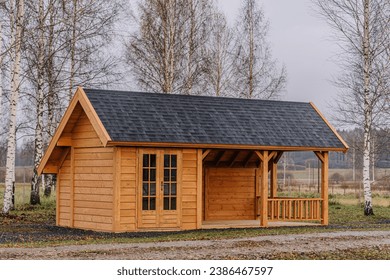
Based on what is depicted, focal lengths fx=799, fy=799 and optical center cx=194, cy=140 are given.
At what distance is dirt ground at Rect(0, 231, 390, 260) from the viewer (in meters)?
15.6

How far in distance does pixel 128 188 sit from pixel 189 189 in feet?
6.22

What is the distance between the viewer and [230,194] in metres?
26.4

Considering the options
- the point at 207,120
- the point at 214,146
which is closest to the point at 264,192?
the point at 214,146

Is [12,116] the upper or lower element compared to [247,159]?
upper

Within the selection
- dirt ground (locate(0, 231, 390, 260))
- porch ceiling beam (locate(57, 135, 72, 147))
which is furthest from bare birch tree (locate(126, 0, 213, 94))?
dirt ground (locate(0, 231, 390, 260))

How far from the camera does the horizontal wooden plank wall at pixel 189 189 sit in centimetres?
2236

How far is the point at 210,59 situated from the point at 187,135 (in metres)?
18.0

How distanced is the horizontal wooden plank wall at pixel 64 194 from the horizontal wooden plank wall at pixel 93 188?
55cm

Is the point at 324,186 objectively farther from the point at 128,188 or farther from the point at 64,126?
the point at 64,126

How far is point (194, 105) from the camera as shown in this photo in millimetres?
24203

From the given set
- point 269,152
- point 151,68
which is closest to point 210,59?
point 151,68

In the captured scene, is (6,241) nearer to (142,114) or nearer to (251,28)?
(142,114)

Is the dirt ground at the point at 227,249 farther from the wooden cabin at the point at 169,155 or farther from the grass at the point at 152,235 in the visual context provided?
the wooden cabin at the point at 169,155

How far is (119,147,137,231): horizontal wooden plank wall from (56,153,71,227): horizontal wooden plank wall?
316 cm
